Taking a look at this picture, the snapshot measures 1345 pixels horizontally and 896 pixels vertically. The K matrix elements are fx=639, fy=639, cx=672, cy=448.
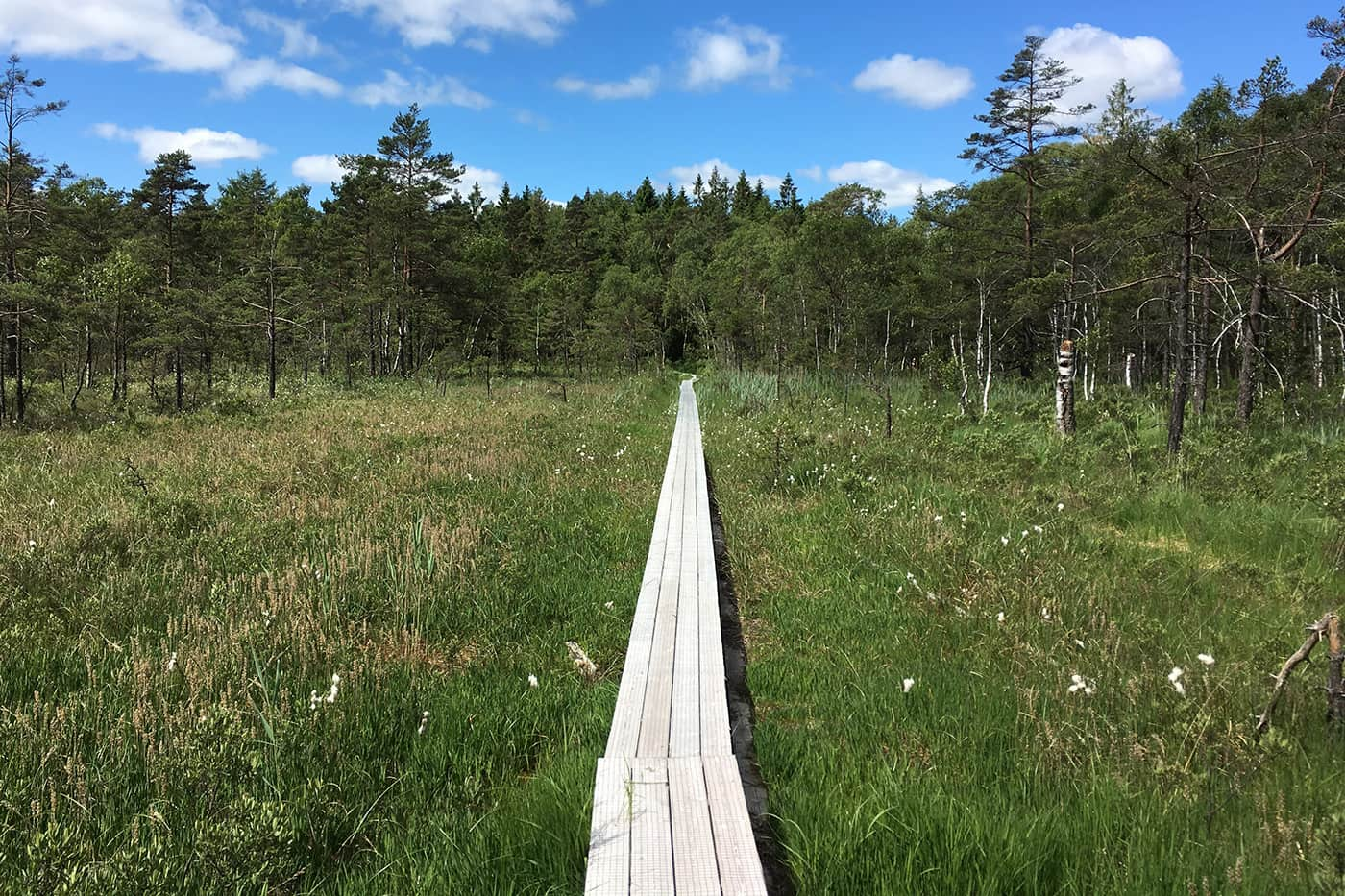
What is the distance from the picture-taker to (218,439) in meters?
12.1

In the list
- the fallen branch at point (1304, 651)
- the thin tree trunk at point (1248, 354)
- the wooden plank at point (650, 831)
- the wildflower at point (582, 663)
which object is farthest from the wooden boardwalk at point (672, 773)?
the thin tree trunk at point (1248, 354)

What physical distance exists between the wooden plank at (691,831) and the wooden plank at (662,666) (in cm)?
17

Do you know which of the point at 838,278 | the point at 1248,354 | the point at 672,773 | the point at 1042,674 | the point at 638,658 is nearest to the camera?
the point at 672,773

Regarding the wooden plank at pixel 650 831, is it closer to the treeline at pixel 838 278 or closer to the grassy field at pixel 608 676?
the grassy field at pixel 608 676

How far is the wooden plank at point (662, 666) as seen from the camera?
295 centimetres

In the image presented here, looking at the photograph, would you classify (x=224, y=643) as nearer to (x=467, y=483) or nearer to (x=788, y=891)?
(x=788, y=891)

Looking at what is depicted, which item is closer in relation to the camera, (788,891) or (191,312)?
(788,891)

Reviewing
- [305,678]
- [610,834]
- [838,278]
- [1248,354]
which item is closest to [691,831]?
[610,834]

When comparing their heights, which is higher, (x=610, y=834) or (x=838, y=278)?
(x=838, y=278)

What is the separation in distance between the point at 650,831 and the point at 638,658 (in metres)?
1.40

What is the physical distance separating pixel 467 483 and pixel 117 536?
3.42 meters

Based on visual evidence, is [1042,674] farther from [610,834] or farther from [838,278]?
[838,278]

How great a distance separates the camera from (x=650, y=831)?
2361 mm

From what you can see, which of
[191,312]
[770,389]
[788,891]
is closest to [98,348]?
[191,312]
